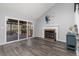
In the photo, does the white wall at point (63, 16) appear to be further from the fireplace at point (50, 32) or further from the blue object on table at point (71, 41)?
the blue object on table at point (71, 41)

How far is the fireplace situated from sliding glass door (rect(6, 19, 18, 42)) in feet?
7.11

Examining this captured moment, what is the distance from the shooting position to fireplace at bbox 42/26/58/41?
215 inches

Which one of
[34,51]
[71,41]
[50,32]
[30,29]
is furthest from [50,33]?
[34,51]

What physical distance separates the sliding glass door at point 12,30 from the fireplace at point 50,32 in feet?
7.11

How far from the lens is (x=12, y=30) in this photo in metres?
4.84

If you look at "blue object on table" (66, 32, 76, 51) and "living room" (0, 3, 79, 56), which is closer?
"blue object on table" (66, 32, 76, 51)

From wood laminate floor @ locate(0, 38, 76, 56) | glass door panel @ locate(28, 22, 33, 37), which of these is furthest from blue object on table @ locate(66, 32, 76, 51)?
glass door panel @ locate(28, 22, 33, 37)

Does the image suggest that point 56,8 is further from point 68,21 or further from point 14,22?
point 14,22

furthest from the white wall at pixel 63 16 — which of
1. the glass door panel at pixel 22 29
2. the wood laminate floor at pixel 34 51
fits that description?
the wood laminate floor at pixel 34 51

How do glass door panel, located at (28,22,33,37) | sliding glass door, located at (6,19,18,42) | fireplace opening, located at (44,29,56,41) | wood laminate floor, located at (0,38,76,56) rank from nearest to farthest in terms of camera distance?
wood laminate floor, located at (0,38,76,56) → sliding glass door, located at (6,19,18,42) → fireplace opening, located at (44,29,56,41) → glass door panel, located at (28,22,33,37)

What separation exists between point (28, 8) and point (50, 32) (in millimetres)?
2387

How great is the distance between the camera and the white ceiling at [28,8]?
3973mm

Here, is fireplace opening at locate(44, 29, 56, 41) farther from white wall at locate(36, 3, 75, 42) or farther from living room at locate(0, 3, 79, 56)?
white wall at locate(36, 3, 75, 42)

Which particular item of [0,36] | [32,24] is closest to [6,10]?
[0,36]
